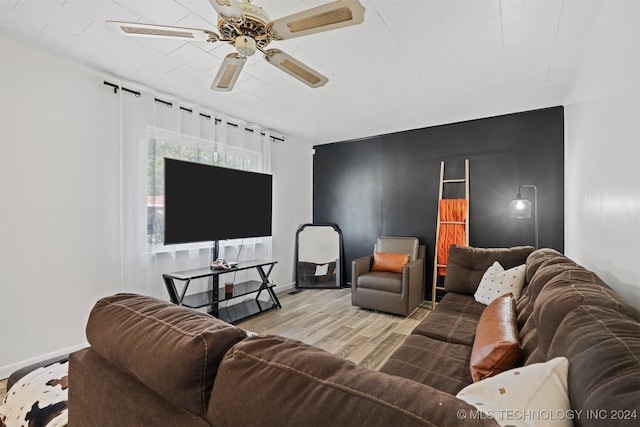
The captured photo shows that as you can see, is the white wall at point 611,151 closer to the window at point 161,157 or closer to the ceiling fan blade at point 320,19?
the ceiling fan blade at point 320,19

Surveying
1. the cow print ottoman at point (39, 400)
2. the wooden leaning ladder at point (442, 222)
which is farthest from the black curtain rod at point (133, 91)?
the wooden leaning ladder at point (442, 222)

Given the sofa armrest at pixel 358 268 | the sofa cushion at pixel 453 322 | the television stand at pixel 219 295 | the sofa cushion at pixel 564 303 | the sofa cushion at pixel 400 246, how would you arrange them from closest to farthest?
the sofa cushion at pixel 564 303 < the sofa cushion at pixel 453 322 < the television stand at pixel 219 295 < the sofa armrest at pixel 358 268 < the sofa cushion at pixel 400 246

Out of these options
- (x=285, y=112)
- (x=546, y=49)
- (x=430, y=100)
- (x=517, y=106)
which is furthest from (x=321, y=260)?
(x=546, y=49)

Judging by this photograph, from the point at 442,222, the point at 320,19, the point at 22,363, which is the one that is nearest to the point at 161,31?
the point at 320,19

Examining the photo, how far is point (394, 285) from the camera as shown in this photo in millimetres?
3527

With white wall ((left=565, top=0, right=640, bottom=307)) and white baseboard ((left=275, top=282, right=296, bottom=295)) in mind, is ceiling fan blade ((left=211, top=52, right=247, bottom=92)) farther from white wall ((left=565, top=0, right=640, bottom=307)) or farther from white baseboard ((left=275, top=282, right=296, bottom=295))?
white baseboard ((left=275, top=282, right=296, bottom=295))

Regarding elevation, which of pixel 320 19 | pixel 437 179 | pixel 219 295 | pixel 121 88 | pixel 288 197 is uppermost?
pixel 121 88

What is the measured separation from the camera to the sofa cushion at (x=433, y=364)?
1372 millimetres

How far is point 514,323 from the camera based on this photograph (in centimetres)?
150

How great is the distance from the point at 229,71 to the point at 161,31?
18.2 inches

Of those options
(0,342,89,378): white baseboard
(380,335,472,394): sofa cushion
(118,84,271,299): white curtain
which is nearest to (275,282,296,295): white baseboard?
(118,84,271,299): white curtain

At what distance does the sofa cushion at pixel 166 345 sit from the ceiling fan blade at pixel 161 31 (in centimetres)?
141

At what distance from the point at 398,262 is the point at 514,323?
94.6 inches

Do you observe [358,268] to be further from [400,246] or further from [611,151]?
[611,151]
